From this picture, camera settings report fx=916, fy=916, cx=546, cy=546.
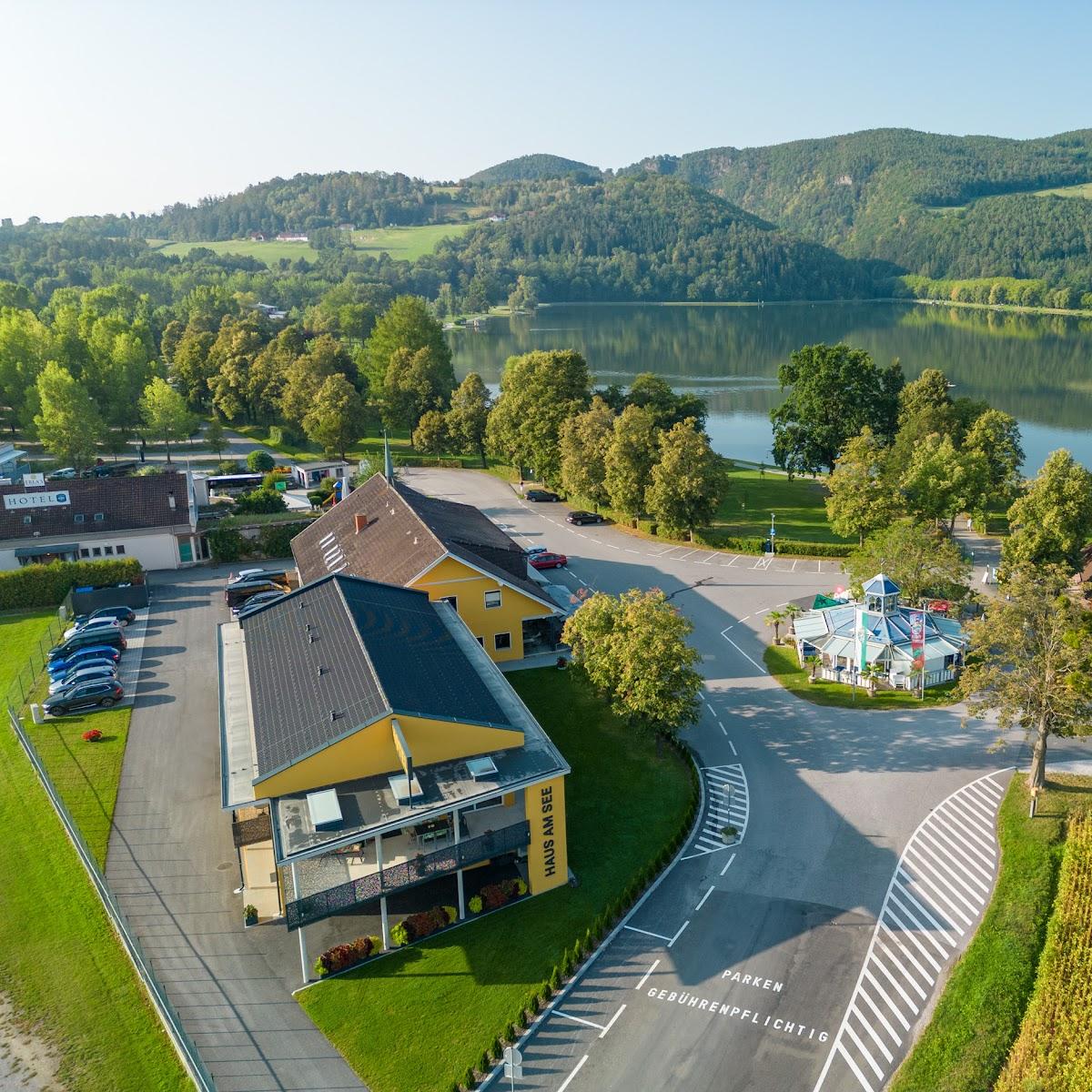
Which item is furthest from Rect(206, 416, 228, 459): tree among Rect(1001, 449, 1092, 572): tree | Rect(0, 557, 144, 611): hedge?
Rect(1001, 449, 1092, 572): tree

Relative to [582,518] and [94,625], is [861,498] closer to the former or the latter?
[582,518]

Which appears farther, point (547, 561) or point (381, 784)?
point (547, 561)

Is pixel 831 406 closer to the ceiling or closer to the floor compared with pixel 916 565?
closer to the ceiling

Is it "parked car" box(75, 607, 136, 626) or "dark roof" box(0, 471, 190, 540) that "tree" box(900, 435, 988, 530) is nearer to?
"parked car" box(75, 607, 136, 626)

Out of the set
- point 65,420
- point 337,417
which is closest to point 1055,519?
point 337,417

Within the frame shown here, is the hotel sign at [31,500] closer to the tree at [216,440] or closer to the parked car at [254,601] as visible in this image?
the parked car at [254,601]

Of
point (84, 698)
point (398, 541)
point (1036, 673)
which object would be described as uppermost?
point (398, 541)
